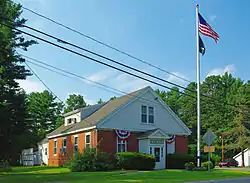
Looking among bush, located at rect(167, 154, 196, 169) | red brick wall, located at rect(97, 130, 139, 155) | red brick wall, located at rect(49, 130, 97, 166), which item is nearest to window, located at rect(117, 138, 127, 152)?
red brick wall, located at rect(97, 130, 139, 155)

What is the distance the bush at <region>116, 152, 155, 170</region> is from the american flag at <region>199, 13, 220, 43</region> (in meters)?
12.1

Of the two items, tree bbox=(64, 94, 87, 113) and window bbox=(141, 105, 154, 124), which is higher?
tree bbox=(64, 94, 87, 113)

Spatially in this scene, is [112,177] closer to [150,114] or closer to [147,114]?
[147,114]

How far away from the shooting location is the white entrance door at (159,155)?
34375 mm

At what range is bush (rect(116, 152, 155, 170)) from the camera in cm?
3134

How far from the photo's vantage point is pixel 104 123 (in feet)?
108

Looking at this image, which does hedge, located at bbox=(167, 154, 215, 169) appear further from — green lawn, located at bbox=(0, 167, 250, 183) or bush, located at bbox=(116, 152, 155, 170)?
green lawn, located at bbox=(0, 167, 250, 183)

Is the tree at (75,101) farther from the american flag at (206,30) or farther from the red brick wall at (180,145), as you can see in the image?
the american flag at (206,30)

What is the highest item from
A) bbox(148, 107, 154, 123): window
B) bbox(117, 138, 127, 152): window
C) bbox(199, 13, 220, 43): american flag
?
bbox(199, 13, 220, 43): american flag

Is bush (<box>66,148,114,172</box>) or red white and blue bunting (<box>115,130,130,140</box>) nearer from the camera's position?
bush (<box>66,148,114,172</box>)

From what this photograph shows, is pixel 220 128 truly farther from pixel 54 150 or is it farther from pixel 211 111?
pixel 54 150

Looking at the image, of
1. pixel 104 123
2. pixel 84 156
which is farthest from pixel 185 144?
pixel 84 156

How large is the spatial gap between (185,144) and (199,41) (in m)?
14.3

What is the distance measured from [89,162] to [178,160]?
32.4ft
